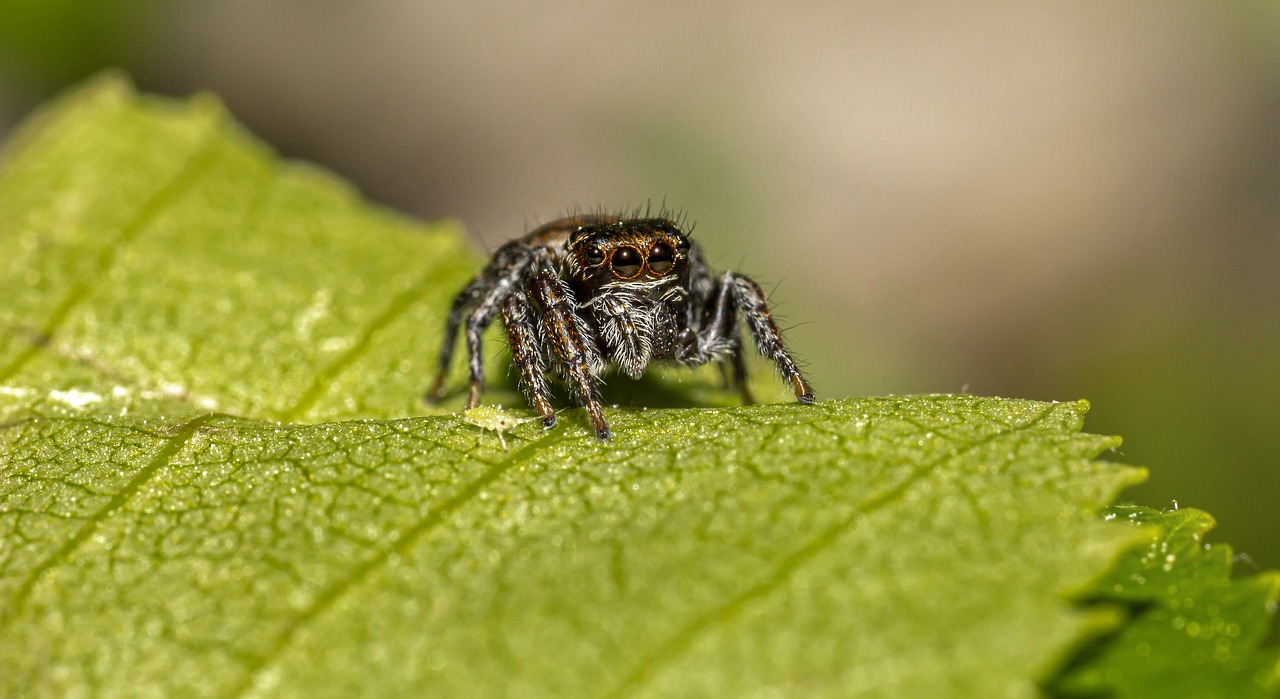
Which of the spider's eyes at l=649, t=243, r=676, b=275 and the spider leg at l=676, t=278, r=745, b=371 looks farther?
the spider leg at l=676, t=278, r=745, b=371

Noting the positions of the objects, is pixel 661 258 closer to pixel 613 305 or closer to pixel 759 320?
pixel 613 305

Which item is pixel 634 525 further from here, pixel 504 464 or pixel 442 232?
pixel 442 232

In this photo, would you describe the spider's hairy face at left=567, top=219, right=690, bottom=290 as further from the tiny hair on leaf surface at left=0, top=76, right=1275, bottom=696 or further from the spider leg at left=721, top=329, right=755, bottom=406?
the tiny hair on leaf surface at left=0, top=76, right=1275, bottom=696

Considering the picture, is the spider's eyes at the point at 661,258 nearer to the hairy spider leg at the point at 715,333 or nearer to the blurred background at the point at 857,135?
the hairy spider leg at the point at 715,333

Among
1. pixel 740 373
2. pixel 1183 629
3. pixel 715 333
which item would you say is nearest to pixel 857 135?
pixel 740 373

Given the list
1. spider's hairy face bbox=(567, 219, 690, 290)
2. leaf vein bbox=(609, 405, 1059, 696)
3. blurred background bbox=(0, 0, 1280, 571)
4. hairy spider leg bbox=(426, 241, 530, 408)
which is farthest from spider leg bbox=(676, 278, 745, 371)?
blurred background bbox=(0, 0, 1280, 571)

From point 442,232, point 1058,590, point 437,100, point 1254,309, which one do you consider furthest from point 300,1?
point 1058,590

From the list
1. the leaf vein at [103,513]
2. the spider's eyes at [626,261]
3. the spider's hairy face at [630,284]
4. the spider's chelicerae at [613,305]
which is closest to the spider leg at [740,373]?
the spider's chelicerae at [613,305]
